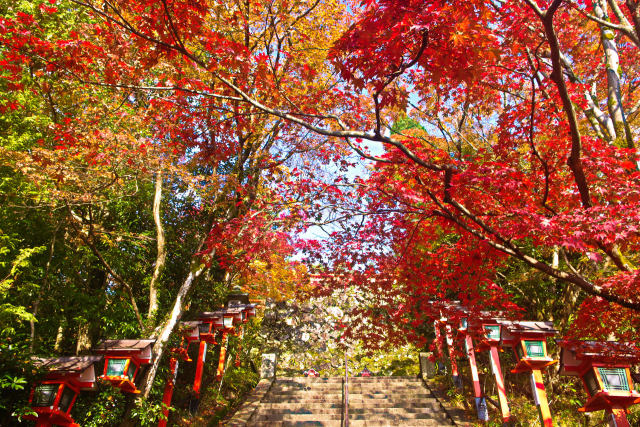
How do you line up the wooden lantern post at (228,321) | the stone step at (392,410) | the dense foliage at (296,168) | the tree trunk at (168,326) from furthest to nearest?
1. the wooden lantern post at (228,321)
2. the stone step at (392,410)
3. the tree trunk at (168,326)
4. the dense foliage at (296,168)

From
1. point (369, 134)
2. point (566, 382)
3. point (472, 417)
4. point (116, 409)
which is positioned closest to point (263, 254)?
point (116, 409)

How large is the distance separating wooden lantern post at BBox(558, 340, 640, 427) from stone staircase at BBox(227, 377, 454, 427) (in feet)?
11.5

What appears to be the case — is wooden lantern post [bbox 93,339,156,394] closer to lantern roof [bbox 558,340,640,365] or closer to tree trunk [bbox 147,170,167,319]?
tree trunk [bbox 147,170,167,319]

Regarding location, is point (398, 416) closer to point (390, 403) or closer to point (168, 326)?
point (390, 403)

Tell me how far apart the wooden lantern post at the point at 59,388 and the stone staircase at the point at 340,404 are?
3.36 m

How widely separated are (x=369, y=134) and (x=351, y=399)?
700 cm

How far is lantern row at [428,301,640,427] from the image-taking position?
→ 4354 mm

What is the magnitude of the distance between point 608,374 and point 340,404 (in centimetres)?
533

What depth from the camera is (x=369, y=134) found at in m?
3.36

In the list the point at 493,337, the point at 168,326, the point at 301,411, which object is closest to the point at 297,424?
the point at 301,411

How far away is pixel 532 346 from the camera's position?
552 cm

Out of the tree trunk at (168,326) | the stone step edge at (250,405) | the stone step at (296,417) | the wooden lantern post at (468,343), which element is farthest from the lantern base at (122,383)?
the wooden lantern post at (468,343)

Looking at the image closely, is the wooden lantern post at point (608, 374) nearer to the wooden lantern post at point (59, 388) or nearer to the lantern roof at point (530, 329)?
the lantern roof at point (530, 329)

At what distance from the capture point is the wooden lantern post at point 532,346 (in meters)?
5.37
